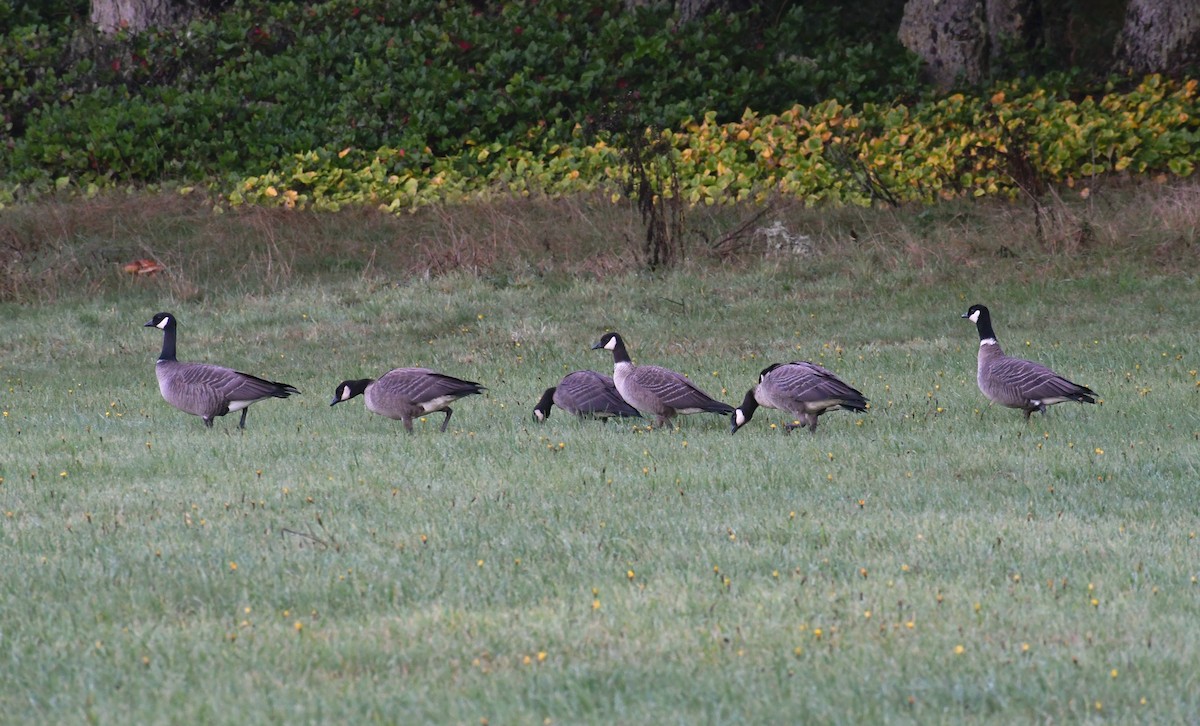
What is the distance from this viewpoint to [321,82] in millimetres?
27562

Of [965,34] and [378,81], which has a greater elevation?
[965,34]

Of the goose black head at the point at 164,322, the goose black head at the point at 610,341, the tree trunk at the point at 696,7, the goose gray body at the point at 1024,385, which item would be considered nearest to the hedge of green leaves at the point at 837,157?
the tree trunk at the point at 696,7

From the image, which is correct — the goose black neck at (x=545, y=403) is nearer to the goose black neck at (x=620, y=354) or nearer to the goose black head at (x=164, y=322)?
the goose black neck at (x=620, y=354)

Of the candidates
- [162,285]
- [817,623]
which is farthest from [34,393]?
[817,623]

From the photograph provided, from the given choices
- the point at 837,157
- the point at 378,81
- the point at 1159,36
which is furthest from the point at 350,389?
the point at 1159,36

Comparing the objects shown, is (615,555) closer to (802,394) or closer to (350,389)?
(802,394)

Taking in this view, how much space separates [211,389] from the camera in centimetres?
1167

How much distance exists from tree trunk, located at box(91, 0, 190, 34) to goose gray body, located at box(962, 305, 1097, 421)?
2230cm

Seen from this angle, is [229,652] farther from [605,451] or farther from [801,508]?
[605,451]

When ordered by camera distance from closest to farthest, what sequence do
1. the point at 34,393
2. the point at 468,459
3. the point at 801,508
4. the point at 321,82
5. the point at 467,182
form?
the point at 801,508, the point at 468,459, the point at 34,393, the point at 467,182, the point at 321,82

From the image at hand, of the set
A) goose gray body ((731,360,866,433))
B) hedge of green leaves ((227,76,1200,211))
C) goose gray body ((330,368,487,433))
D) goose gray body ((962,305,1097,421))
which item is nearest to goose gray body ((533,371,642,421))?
goose gray body ((330,368,487,433))

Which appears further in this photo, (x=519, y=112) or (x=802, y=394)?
(x=519, y=112)

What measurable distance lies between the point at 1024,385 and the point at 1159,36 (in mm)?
17283

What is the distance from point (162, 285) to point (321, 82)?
7.93m
